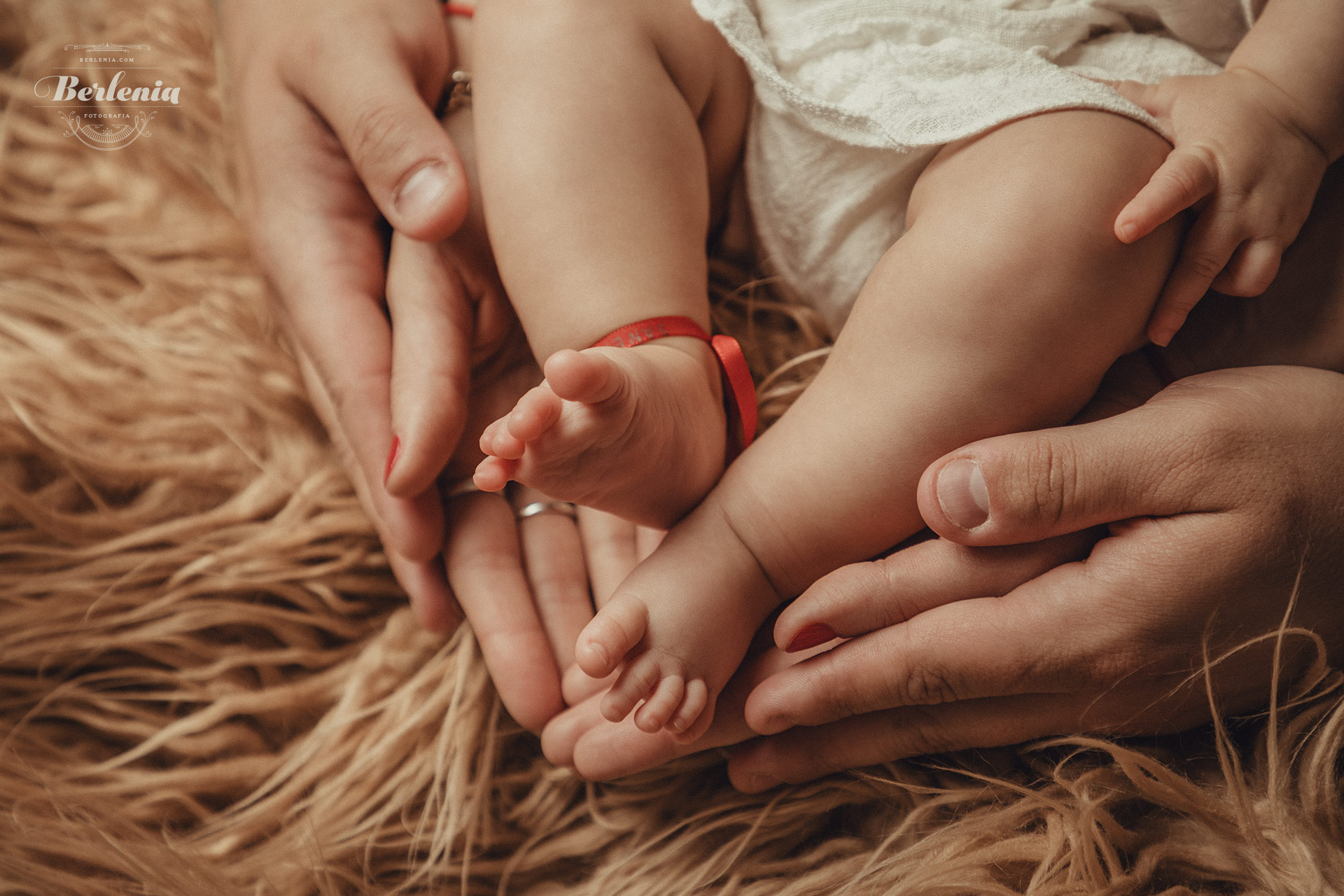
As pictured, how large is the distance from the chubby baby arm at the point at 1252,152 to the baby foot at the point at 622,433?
0.29 m

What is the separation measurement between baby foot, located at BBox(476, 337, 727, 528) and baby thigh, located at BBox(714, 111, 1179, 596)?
0.04 metres

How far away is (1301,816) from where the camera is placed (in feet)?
1.73

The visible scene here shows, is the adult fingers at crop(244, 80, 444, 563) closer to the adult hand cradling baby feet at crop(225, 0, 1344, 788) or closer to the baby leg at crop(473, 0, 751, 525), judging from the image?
the adult hand cradling baby feet at crop(225, 0, 1344, 788)

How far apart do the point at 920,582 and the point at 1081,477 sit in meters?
0.12

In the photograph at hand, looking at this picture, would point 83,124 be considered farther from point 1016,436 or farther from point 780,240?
point 1016,436

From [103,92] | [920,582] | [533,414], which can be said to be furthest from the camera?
[103,92]

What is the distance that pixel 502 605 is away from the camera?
0.67m

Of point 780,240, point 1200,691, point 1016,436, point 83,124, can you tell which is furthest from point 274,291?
point 1200,691

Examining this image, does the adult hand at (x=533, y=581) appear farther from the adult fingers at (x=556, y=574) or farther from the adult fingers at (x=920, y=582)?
the adult fingers at (x=920, y=582)

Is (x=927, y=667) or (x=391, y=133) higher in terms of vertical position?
(x=391, y=133)

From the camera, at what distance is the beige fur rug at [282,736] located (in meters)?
0.55

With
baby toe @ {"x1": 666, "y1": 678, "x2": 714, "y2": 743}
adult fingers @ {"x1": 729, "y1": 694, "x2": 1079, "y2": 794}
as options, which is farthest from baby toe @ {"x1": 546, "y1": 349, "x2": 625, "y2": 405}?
adult fingers @ {"x1": 729, "y1": 694, "x2": 1079, "y2": 794}

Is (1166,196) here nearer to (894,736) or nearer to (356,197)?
(894,736)

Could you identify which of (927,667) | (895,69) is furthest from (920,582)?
(895,69)
